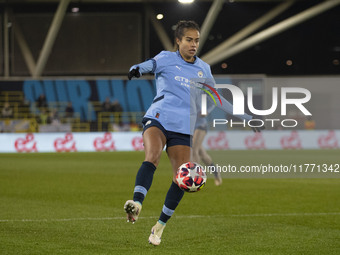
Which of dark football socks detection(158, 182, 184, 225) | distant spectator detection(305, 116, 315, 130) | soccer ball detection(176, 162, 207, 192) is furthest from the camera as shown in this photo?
distant spectator detection(305, 116, 315, 130)

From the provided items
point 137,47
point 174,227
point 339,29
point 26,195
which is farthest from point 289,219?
point 339,29

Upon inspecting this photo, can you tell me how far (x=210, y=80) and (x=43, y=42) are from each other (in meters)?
31.7

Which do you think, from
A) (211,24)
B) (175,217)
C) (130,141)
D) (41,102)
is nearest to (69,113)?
(41,102)

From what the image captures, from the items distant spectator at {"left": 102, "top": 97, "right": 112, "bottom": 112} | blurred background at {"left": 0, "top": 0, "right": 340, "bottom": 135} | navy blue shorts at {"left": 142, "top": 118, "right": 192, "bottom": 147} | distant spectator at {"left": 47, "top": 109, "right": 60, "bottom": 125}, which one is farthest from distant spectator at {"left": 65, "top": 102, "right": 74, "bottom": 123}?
navy blue shorts at {"left": 142, "top": 118, "right": 192, "bottom": 147}

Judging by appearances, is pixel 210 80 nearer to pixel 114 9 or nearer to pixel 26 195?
pixel 26 195

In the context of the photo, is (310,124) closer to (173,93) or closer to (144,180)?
(173,93)

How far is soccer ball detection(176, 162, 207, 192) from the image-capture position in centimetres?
675

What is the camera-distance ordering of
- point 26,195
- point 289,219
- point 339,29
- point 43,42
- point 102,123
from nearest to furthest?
point 289,219 < point 26,195 < point 102,123 < point 43,42 < point 339,29

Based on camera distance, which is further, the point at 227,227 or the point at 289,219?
the point at 289,219

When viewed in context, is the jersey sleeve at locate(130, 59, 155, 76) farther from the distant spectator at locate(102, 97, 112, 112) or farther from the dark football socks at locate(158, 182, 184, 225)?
the distant spectator at locate(102, 97, 112, 112)

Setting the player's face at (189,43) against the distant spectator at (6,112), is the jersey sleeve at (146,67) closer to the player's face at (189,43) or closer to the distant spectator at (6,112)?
the player's face at (189,43)

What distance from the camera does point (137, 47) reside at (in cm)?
3819

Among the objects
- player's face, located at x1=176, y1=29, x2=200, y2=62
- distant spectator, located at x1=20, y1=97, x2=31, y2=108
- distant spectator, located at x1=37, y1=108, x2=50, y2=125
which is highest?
distant spectator, located at x1=20, y1=97, x2=31, y2=108

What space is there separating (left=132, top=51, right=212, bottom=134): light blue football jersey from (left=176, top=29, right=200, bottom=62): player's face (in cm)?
10
